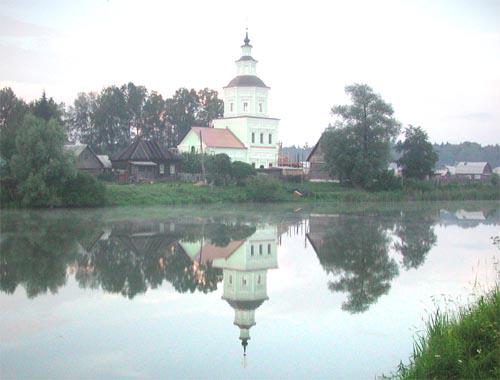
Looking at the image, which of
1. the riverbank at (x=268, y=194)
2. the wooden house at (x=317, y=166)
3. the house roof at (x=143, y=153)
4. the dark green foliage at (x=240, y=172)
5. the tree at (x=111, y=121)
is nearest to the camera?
the riverbank at (x=268, y=194)

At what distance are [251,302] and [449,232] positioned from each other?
16575 mm

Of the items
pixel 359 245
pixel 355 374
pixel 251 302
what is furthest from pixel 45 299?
pixel 359 245

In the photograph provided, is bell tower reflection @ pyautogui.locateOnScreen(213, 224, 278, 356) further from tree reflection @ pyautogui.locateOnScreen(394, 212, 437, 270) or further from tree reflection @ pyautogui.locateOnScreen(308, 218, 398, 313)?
tree reflection @ pyautogui.locateOnScreen(394, 212, 437, 270)

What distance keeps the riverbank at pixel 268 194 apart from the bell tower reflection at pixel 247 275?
1850 cm

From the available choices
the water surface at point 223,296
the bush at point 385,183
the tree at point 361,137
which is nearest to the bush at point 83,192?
the water surface at point 223,296

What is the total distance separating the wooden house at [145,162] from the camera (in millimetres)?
55594

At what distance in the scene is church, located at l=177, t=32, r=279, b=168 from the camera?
6310cm

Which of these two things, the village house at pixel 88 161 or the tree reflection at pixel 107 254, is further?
the village house at pixel 88 161

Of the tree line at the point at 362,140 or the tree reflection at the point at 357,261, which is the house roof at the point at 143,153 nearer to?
the tree line at the point at 362,140

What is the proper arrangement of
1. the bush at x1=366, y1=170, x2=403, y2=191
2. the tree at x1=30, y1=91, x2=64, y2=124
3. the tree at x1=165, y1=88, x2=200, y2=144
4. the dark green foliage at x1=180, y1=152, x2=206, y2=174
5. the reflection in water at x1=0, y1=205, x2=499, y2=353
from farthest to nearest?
the tree at x1=165, y1=88, x2=200, y2=144
the dark green foliage at x1=180, y1=152, x2=206, y2=174
the bush at x1=366, y1=170, x2=403, y2=191
the tree at x1=30, y1=91, x2=64, y2=124
the reflection in water at x1=0, y1=205, x2=499, y2=353

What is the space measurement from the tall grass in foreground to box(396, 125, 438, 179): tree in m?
51.1

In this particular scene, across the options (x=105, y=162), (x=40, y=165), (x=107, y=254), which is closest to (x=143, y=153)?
(x=105, y=162)

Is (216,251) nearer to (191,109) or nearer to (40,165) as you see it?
(40,165)

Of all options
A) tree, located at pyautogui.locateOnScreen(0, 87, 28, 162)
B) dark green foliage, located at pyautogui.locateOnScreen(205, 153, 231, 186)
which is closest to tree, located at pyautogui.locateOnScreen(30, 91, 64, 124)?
tree, located at pyautogui.locateOnScreen(0, 87, 28, 162)
